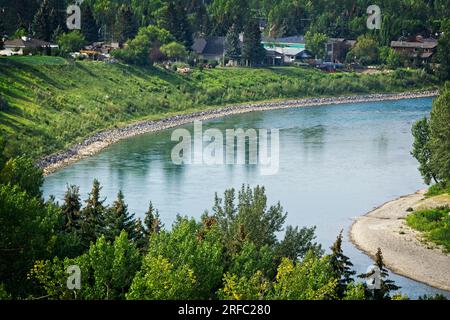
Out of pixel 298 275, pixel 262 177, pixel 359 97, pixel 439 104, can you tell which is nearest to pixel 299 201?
pixel 262 177

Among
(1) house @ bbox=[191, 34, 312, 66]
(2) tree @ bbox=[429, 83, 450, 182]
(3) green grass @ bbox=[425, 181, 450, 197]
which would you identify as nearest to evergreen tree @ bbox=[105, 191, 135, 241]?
(3) green grass @ bbox=[425, 181, 450, 197]

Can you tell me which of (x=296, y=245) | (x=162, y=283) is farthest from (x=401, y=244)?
(x=162, y=283)

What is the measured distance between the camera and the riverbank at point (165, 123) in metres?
47.6

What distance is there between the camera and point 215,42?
8456cm

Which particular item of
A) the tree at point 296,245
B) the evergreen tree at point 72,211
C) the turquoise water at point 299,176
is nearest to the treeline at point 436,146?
the turquoise water at point 299,176

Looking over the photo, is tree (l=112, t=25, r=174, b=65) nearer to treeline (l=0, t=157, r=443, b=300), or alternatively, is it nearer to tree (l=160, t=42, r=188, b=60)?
tree (l=160, t=42, r=188, b=60)

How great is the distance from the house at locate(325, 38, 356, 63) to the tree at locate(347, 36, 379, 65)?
56.2 inches

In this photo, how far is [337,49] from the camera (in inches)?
3506

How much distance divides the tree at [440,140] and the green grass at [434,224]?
159 inches

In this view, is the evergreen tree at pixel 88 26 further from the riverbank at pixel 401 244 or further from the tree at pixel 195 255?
the tree at pixel 195 255

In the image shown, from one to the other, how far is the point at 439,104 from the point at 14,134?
64.6 ft

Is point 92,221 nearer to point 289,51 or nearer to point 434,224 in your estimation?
point 434,224

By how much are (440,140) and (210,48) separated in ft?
145
